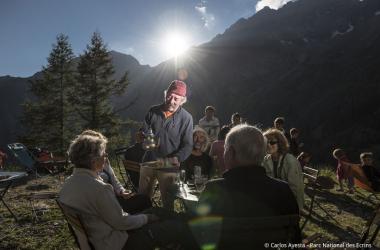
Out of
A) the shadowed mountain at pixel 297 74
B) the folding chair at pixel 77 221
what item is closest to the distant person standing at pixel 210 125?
the folding chair at pixel 77 221

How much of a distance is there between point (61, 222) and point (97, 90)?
2071 cm

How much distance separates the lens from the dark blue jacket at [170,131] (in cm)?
481

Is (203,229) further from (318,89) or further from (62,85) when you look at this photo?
(318,89)

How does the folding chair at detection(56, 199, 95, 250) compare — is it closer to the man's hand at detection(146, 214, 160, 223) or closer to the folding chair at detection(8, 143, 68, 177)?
the man's hand at detection(146, 214, 160, 223)

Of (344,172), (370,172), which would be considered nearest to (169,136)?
(370,172)

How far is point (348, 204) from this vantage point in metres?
8.01

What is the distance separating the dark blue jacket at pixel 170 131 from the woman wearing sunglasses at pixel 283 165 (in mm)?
1221

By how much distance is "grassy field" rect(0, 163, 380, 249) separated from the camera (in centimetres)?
515

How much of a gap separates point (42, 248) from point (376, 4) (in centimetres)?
16451

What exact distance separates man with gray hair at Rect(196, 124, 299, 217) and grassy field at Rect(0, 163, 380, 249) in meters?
2.16

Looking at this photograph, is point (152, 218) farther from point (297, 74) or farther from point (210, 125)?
point (297, 74)

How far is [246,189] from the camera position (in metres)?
2.18

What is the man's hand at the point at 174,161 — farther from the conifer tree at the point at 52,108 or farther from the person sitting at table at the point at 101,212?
the conifer tree at the point at 52,108

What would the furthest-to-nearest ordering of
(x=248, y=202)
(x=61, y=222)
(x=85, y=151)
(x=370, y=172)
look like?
1. (x=370, y=172)
2. (x=61, y=222)
3. (x=85, y=151)
4. (x=248, y=202)
